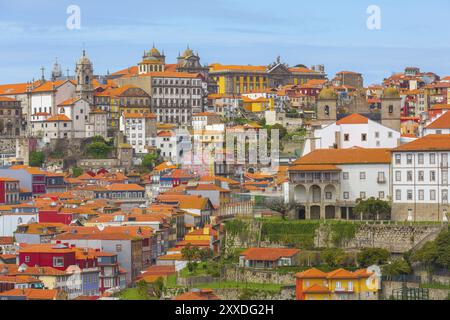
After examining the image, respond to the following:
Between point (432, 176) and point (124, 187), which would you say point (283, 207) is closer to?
point (432, 176)

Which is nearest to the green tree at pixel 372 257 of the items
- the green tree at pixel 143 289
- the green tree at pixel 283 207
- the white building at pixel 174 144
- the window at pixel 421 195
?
the window at pixel 421 195

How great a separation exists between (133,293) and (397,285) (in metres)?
7.05

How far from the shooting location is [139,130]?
235 feet

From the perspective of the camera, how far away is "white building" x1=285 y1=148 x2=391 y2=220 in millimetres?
40531

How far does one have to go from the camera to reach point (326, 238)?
38.2 m

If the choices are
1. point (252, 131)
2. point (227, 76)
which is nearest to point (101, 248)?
point (252, 131)

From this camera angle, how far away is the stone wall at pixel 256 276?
34.6 meters

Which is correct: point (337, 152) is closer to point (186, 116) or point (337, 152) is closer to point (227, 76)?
point (186, 116)

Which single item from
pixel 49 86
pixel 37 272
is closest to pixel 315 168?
pixel 37 272

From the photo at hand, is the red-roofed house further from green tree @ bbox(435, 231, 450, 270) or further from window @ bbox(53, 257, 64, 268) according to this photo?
window @ bbox(53, 257, 64, 268)

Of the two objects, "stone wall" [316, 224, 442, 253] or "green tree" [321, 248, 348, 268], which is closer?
"green tree" [321, 248, 348, 268]

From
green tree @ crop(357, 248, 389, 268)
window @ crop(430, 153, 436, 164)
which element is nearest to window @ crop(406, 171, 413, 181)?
window @ crop(430, 153, 436, 164)

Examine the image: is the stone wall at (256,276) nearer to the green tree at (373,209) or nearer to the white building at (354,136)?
the green tree at (373,209)

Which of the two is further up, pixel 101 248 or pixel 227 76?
pixel 227 76
